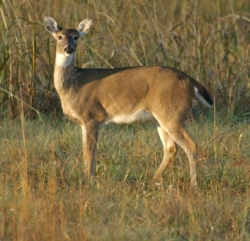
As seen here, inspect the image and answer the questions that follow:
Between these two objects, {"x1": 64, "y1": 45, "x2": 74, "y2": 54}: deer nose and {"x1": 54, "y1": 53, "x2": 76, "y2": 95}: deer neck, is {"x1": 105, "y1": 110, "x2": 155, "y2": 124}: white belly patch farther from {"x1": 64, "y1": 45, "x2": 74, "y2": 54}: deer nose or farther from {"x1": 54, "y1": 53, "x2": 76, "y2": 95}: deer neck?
{"x1": 64, "y1": 45, "x2": 74, "y2": 54}: deer nose

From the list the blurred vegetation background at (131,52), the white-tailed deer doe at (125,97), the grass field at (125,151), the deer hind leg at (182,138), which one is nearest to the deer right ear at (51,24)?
the white-tailed deer doe at (125,97)

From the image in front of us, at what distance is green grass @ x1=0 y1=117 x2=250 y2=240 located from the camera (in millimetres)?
4906

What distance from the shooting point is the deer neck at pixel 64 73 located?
735 cm

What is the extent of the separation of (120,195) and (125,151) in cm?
157

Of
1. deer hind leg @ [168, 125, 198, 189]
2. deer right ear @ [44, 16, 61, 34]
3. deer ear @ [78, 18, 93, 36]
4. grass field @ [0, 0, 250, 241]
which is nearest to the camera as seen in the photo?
grass field @ [0, 0, 250, 241]

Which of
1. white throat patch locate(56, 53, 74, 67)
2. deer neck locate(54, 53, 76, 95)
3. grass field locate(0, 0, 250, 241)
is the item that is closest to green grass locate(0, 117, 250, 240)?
grass field locate(0, 0, 250, 241)

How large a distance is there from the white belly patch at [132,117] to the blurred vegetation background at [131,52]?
1749mm

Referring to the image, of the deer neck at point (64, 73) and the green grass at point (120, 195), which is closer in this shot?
the green grass at point (120, 195)

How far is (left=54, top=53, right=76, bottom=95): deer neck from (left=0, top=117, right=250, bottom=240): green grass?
0.60 m

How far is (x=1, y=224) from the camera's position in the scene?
4934 millimetres

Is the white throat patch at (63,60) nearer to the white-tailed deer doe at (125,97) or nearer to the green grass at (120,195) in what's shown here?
the white-tailed deer doe at (125,97)

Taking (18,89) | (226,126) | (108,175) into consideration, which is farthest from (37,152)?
(226,126)

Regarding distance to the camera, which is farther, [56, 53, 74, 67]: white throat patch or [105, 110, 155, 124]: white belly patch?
[56, 53, 74, 67]: white throat patch

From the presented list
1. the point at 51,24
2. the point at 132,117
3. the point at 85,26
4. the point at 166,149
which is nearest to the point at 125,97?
the point at 132,117
